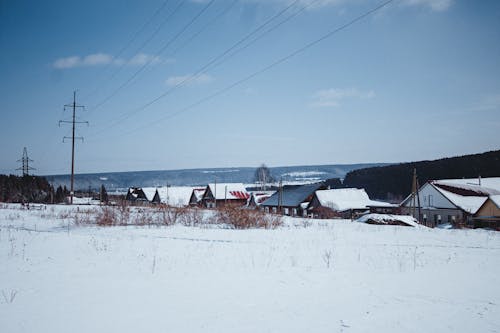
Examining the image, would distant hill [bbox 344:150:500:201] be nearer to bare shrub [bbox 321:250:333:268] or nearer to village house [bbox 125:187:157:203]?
village house [bbox 125:187:157:203]

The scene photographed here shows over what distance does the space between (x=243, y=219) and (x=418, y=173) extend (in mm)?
80033

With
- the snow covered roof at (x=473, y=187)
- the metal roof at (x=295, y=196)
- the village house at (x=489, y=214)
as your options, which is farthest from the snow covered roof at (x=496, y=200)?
the metal roof at (x=295, y=196)

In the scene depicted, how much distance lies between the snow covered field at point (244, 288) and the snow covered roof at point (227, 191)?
175 ft

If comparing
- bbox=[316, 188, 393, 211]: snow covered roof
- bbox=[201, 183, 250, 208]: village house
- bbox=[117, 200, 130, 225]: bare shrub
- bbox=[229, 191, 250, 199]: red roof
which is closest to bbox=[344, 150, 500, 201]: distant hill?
bbox=[316, 188, 393, 211]: snow covered roof

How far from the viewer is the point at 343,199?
52000mm

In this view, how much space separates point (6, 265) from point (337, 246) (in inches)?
383

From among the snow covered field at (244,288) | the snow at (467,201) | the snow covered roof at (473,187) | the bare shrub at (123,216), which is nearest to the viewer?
the snow covered field at (244,288)

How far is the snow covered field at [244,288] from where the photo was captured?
509 centimetres

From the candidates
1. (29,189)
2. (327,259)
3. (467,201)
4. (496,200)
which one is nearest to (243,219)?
(327,259)

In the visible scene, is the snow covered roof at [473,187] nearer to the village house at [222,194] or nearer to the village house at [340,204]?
the village house at [340,204]

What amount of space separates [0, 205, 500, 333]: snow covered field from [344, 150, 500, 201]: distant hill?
7400cm

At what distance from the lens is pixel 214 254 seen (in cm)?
1019

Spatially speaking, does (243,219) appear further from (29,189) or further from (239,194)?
(29,189)

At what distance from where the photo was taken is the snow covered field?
16.7 ft
